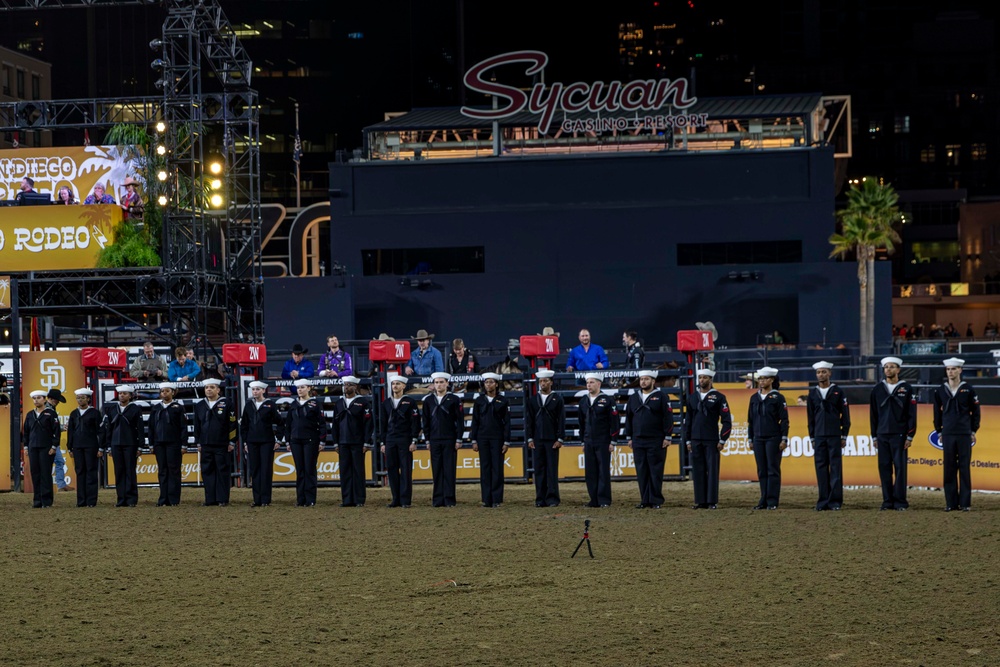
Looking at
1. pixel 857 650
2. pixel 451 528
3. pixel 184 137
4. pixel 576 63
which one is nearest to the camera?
pixel 857 650

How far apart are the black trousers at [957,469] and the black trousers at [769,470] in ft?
7.37

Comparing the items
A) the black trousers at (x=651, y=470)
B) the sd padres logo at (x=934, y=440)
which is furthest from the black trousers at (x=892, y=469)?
the black trousers at (x=651, y=470)

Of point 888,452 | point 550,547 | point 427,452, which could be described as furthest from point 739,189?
point 550,547

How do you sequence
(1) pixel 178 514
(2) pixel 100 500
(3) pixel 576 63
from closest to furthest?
(1) pixel 178 514
(2) pixel 100 500
(3) pixel 576 63

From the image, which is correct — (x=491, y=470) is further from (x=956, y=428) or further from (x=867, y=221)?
(x=867, y=221)

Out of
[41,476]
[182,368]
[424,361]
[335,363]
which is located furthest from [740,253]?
[41,476]

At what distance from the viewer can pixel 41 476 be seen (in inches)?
832

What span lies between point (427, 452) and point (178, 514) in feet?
17.5

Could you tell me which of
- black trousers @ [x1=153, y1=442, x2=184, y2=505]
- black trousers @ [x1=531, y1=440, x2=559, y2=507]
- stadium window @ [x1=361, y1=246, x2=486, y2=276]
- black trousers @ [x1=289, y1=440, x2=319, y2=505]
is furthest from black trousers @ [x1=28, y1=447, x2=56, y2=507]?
stadium window @ [x1=361, y1=246, x2=486, y2=276]

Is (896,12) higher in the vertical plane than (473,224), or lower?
higher

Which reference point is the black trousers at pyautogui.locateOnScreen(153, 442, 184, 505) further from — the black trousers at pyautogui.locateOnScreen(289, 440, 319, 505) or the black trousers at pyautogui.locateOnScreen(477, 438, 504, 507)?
the black trousers at pyautogui.locateOnScreen(477, 438, 504, 507)

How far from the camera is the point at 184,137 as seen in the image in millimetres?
36312

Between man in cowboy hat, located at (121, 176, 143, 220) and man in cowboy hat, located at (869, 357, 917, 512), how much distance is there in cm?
2380

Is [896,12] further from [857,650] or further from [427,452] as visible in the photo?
[857,650]
